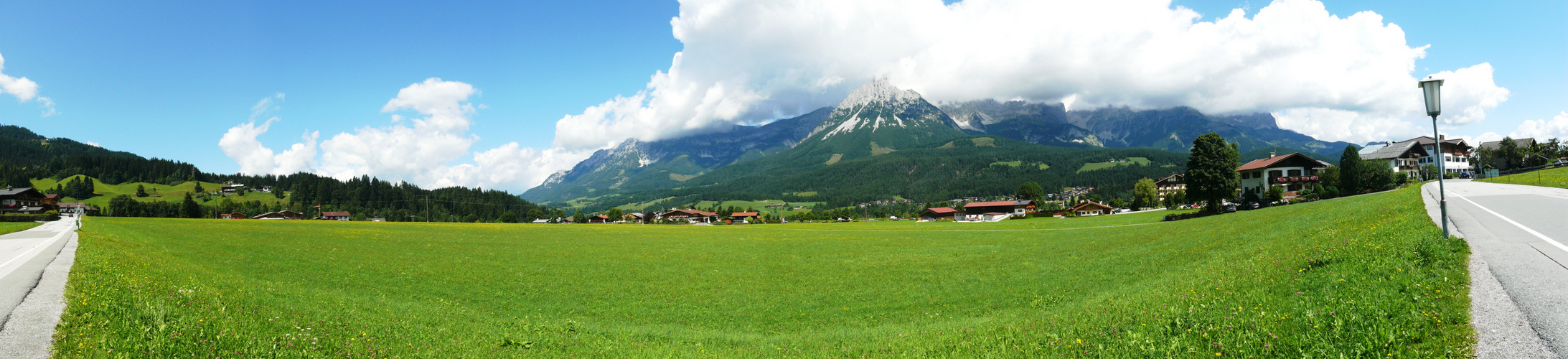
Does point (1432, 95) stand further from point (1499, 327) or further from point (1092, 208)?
point (1092, 208)

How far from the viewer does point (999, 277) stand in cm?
2389

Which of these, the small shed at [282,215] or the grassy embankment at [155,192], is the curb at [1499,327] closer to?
the small shed at [282,215]

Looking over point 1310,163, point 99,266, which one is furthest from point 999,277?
point 1310,163

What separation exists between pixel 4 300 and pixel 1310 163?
448 ft

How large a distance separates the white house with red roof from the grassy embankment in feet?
803

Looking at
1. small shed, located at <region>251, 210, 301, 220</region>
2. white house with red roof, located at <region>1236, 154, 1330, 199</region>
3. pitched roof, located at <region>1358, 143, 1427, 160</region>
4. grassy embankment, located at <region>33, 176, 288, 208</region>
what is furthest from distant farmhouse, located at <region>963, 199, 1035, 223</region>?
grassy embankment, located at <region>33, 176, 288, 208</region>

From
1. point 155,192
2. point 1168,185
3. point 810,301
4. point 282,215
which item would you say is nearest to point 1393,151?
point 1168,185

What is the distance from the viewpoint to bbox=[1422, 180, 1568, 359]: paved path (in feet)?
21.4

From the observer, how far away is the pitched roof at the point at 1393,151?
91938 millimetres

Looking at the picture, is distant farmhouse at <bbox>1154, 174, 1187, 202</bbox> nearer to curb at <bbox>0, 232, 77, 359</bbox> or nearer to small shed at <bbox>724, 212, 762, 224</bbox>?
small shed at <bbox>724, 212, 762, 224</bbox>

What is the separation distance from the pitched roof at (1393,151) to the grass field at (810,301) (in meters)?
94.5

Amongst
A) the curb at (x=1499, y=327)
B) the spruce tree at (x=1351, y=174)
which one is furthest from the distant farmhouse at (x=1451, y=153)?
the curb at (x=1499, y=327)

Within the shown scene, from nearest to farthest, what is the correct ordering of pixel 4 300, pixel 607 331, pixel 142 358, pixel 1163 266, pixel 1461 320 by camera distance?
pixel 1461 320
pixel 142 358
pixel 4 300
pixel 607 331
pixel 1163 266

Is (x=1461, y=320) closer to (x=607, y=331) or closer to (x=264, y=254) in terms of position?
(x=607, y=331)
